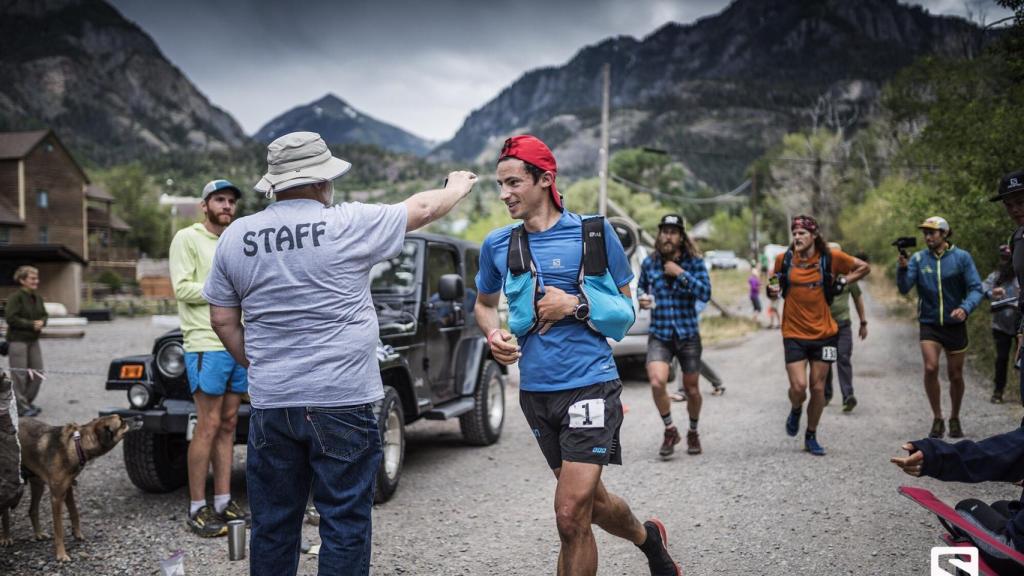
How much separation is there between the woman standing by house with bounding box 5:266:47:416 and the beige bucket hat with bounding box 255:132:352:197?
28.9ft

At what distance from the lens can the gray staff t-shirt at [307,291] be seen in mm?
2986

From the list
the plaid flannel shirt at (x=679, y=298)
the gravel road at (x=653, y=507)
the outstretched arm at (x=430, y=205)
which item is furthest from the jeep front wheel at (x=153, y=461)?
the plaid flannel shirt at (x=679, y=298)

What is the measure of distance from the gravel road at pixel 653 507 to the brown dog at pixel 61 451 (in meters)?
0.27

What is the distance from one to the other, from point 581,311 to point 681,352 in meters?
4.21

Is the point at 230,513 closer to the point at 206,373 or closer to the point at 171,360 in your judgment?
the point at 206,373

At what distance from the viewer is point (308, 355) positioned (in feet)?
9.86

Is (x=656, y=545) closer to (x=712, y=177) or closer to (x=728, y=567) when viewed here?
(x=728, y=567)

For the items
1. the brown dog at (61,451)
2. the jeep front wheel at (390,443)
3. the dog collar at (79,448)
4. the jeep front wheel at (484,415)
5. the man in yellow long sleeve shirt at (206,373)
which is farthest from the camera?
the jeep front wheel at (484,415)

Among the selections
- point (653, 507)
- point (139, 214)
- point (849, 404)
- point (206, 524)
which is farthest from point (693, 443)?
point (139, 214)

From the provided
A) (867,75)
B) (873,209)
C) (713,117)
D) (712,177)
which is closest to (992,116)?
(873,209)

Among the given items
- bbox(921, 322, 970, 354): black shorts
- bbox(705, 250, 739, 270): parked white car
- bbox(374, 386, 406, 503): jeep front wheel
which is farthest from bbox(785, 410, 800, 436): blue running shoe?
bbox(705, 250, 739, 270): parked white car

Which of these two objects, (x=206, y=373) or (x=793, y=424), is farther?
(x=793, y=424)

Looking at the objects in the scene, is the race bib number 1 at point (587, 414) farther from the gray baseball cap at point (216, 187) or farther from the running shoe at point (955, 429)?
the running shoe at point (955, 429)

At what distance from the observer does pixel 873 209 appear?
41.8 metres
